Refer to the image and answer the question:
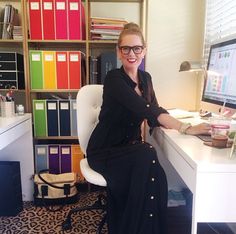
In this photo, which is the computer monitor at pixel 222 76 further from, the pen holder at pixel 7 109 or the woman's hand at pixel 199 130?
the pen holder at pixel 7 109

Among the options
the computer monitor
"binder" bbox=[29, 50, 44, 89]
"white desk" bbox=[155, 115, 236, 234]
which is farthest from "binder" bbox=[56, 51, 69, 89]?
"white desk" bbox=[155, 115, 236, 234]

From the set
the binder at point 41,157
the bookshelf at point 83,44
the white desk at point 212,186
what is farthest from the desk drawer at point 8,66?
the white desk at point 212,186

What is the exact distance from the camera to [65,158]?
2217 mm

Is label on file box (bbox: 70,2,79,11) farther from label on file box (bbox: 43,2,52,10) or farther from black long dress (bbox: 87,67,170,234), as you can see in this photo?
black long dress (bbox: 87,67,170,234)

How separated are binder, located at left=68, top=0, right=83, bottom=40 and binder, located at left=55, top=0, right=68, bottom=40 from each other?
0.04 m

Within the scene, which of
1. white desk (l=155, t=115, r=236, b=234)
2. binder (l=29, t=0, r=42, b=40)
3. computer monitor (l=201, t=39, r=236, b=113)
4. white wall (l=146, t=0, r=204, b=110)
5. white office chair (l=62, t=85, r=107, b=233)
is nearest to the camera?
white desk (l=155, t=115, r=236, b=234)

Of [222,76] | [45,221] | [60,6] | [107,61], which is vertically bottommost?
[45,221]

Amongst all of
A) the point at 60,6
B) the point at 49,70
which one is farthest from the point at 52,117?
the point at 60,6

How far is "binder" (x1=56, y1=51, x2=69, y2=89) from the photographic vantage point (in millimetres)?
2082

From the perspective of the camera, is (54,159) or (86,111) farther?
(54,159)

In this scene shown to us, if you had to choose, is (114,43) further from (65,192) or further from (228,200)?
(228,200)

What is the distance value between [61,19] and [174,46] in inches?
40.8

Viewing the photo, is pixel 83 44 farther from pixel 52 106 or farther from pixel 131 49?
pixel 131 49

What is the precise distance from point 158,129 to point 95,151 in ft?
A: 1.31
